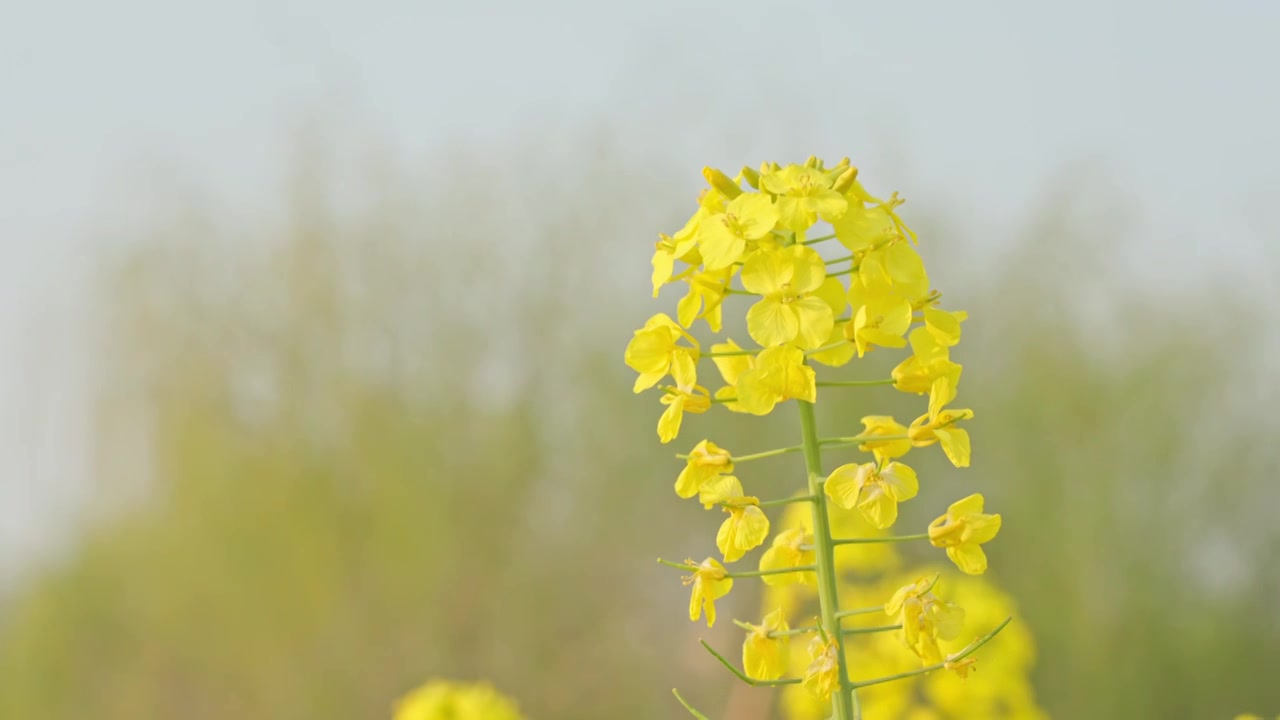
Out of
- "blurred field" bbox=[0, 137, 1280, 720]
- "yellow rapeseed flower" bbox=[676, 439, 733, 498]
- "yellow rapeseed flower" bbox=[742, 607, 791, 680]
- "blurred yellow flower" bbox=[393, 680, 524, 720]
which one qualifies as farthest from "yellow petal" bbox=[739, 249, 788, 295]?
"blurred field" bbox=[0, 137, 1280, 720]

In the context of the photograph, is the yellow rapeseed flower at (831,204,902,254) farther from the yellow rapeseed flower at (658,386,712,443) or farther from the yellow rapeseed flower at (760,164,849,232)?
the yellow rapeseed flower at (658,386,712,443)

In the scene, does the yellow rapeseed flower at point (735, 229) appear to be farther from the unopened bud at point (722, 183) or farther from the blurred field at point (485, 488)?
the blurred field at point (485, 488)

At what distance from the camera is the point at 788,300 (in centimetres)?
64

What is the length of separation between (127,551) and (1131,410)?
4.47 m

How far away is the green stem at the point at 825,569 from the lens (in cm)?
62

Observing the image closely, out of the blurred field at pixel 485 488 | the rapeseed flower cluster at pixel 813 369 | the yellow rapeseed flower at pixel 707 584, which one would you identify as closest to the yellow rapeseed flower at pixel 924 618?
the rapeseed flower cluster at pixel 813 369

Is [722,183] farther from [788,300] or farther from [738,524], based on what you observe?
[738,524]

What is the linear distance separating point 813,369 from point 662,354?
0.12 metres

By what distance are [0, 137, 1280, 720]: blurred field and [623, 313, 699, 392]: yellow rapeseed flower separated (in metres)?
4.09

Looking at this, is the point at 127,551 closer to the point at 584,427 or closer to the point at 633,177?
the point at 584,427

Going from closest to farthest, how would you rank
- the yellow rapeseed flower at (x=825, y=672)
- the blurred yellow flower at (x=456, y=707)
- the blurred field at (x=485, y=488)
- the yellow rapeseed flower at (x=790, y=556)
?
the yellow rapeseed flower at (x=825, y=672) < the yellow rapeseed flower at (x=790, y=556) < the blurred yellow flower at (x=456, y=707) < the blurred field at (x=485, y=488)

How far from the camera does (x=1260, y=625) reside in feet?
15.5

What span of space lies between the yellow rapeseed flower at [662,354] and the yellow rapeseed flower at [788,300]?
0.20 ft

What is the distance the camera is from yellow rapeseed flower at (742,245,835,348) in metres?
0.63
